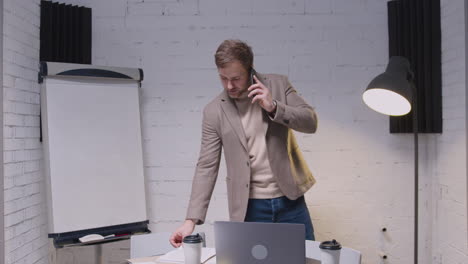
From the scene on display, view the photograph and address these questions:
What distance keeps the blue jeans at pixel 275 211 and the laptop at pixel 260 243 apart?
32.3 inches

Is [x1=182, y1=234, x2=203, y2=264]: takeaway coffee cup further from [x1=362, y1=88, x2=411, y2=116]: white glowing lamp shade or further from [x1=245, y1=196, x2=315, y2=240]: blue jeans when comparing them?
[x1=362, y1=88, x2=411, y2=116]: white glowing lamp shade

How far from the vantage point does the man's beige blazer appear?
7.75 ft

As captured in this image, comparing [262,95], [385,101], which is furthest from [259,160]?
[385,101]

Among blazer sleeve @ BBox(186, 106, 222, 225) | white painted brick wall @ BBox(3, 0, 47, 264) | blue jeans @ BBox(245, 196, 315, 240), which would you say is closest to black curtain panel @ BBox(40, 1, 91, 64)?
white painted brick wall @ BBox(3, 0, 47, 264)

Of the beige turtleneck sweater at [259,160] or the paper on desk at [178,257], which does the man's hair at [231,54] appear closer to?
the beige turtleneck sweater at [259,160]

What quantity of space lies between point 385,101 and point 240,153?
91 cm

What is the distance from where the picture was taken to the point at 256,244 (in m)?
1.52

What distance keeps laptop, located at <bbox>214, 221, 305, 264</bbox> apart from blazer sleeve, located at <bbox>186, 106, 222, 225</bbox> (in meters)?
0.72

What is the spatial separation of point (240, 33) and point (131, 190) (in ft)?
4.92

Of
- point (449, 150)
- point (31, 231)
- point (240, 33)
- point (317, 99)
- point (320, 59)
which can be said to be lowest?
point (31, 231)

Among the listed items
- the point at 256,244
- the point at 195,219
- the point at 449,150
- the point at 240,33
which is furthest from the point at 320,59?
the point at 256,244

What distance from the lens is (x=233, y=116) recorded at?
2.42m

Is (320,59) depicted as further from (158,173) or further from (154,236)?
(154,236)

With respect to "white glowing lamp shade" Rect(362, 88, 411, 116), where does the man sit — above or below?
below
